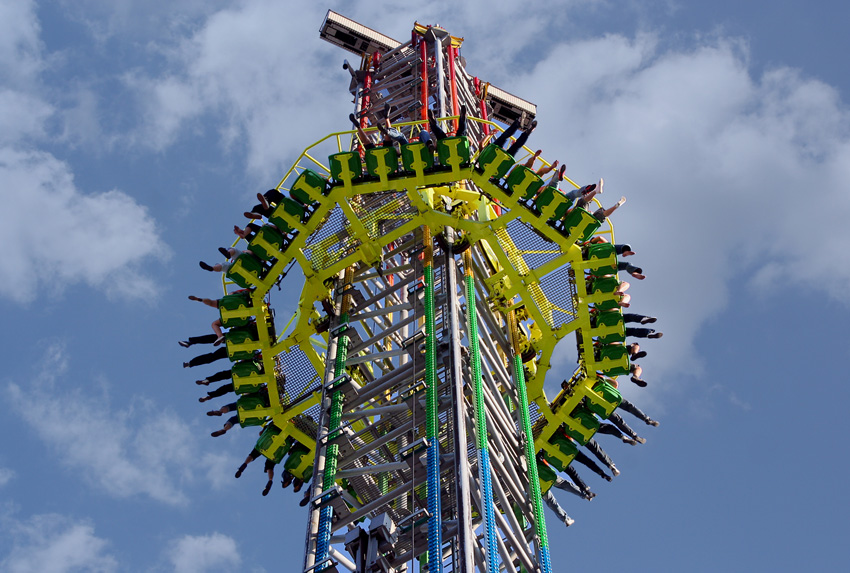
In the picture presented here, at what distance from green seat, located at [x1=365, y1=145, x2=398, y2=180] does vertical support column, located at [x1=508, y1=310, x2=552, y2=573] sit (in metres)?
7.38

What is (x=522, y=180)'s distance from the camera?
39344 millimetres

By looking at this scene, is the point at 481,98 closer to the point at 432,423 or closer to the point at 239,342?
the point at 239,342

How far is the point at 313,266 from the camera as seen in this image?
41.2 meters

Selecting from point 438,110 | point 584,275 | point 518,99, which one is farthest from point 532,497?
point 518,99

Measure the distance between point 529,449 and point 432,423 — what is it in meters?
6.08

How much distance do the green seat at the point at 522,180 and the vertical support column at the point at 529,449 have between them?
Result: 5474 millimetres

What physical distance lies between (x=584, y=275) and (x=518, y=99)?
884 inches

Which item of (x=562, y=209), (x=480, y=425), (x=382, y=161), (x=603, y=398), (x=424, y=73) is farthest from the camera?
(x=424, y=73)

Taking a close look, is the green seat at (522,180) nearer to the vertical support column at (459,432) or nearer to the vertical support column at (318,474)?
the vertical support column at (459,432)

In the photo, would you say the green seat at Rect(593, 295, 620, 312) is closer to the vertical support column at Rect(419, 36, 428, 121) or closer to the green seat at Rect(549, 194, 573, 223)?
the green seat at Rect(549, 194, 573, 223)

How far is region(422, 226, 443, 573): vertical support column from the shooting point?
29875mm

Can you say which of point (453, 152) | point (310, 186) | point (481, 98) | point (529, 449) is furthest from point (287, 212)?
point (481, 98)

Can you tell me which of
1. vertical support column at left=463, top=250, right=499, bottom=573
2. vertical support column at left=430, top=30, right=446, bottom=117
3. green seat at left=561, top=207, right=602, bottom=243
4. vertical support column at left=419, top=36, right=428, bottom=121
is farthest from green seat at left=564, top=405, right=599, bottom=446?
vertical support column at left=430, top=30, right=446, bottom=117

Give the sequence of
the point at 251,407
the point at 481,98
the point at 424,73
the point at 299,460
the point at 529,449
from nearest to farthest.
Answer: the point at 529,449 → the point at 251,407 → the point at 299,460 → the point at 424,73 → the point at 481,98
